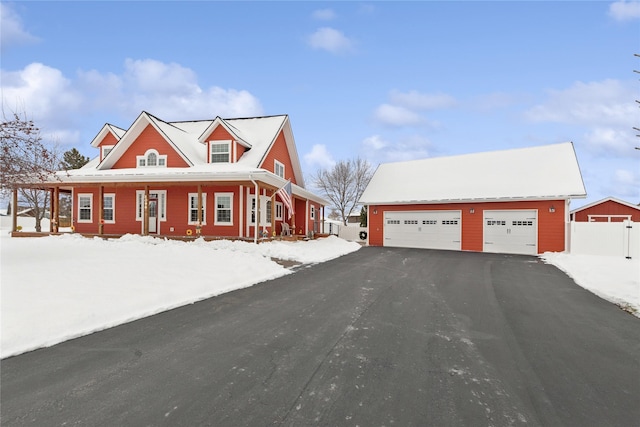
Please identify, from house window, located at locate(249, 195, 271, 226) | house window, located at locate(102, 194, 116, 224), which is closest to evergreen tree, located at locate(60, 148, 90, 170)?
house window, located at locate(102, 194, 116, 224)

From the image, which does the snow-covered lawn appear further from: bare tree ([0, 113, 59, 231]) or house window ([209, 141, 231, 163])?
house window ([209, 141, 231, 163])

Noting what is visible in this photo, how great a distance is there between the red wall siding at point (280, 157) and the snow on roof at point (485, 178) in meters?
5.91

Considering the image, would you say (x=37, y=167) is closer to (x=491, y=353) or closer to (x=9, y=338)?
(x=9, y=338)

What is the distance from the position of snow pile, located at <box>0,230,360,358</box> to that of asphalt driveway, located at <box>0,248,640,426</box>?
1.90 feet

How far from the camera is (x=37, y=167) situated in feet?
27.4

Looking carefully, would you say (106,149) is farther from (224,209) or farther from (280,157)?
(280,157)

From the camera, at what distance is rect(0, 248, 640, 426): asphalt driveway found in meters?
2.61

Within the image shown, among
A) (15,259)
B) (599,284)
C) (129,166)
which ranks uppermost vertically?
(129,166)

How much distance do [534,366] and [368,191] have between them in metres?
19.9

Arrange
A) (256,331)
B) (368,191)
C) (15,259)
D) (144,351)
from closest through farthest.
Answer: (144,351) → (256,331) → (15,259) → (368,191)

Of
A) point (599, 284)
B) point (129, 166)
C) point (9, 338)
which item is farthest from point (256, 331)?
point (129, 166)

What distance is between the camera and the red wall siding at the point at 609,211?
22.9 metres

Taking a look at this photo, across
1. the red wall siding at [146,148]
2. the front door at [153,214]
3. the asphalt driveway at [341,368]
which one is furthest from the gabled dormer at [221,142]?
the asphalt driveway at [341,368]

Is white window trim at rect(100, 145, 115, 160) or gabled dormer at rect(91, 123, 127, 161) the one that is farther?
white window trim at rect(100, 145, 115, 160)
